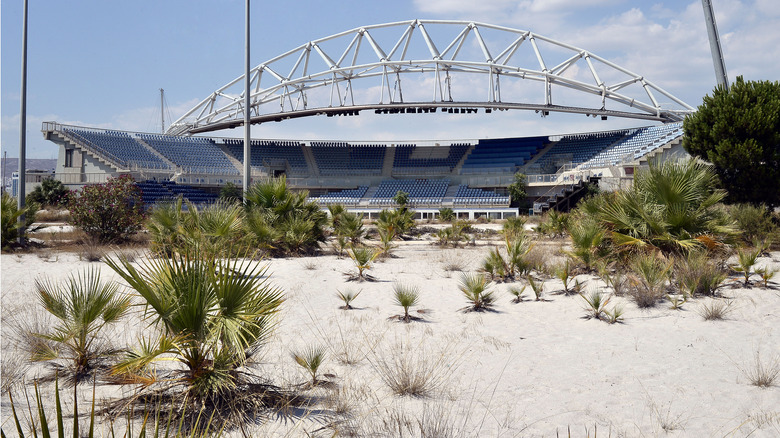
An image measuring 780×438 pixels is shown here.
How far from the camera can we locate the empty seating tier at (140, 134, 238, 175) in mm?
48594

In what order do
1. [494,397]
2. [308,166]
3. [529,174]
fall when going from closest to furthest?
[494,397] → [529,174] → [308,166]

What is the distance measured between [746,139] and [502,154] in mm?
34565

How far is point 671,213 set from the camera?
33.1ft

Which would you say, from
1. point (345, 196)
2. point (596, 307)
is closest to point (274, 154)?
point (345, 196)

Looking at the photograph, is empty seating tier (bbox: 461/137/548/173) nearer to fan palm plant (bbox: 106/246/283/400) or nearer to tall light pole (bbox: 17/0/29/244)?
tall light pole (bbox: 17/0/29/244)

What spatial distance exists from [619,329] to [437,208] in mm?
35388

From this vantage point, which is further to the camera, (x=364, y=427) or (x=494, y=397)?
(x=494, y=397)

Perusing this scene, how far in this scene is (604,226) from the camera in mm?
11086

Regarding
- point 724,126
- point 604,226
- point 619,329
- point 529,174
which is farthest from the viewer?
point 529,174

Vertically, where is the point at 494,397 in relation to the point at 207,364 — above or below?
below

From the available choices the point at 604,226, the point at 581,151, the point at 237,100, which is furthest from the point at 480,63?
the point at 604,226

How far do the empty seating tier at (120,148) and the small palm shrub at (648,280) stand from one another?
42.8 metres

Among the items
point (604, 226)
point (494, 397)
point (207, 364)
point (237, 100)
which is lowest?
point (494, 397)

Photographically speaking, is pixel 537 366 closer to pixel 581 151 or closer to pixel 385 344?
pixel 385 344
